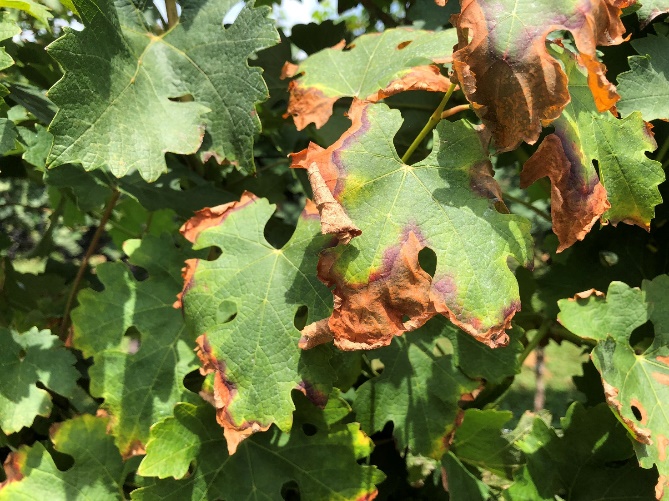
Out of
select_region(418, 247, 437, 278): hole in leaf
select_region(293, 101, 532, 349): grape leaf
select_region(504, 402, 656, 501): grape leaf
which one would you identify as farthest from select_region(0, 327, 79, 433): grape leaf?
select_region(504, 402, 656, 501): grape leaf

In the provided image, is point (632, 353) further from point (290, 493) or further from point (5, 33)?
point (5, 33)

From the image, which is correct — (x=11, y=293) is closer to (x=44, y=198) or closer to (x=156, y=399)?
(x=156, y=399)

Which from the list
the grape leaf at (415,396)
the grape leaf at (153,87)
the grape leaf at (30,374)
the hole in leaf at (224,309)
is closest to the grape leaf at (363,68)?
the grape leaf at (153,87)

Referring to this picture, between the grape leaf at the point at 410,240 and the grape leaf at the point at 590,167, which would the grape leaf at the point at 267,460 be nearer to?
the grape leaf at the point at 410,240

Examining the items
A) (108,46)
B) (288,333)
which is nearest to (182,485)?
(288,333)

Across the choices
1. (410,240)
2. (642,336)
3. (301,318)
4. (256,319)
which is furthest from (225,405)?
(642,336)

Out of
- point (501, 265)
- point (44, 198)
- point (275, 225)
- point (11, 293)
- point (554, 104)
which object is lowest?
point (44, 198)
